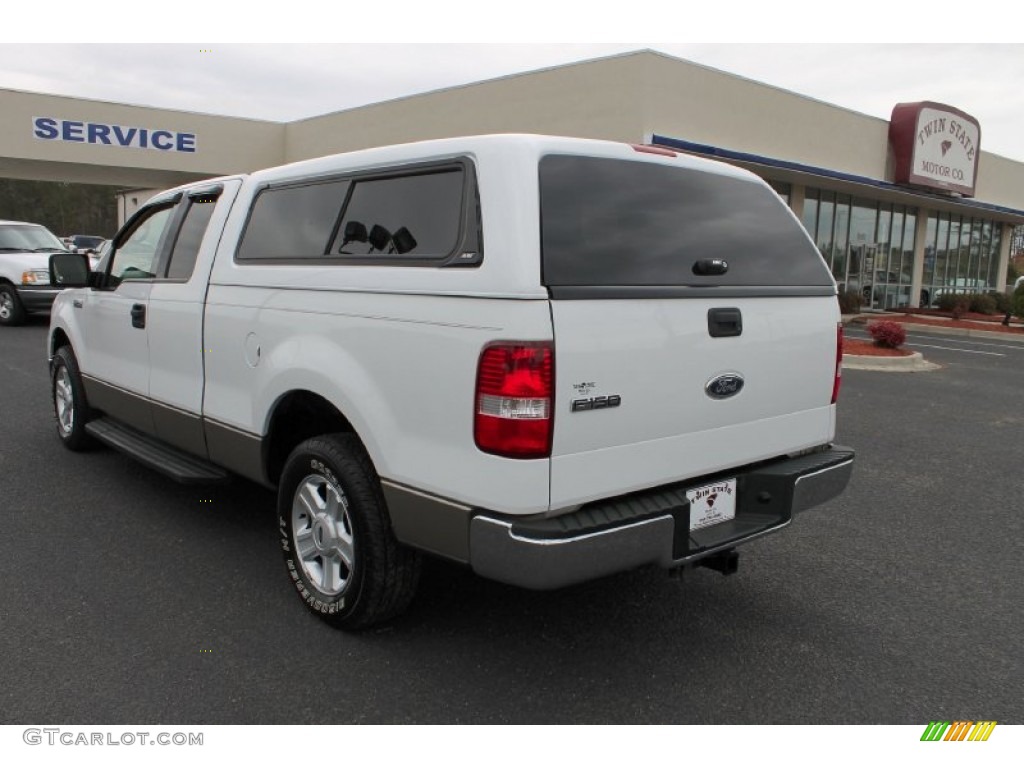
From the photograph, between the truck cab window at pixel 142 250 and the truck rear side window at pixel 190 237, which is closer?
the truck rear side window at pixel 190 237

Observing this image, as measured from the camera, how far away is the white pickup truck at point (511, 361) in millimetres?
2627

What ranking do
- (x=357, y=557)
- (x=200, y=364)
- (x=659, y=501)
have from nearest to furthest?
(x=659, y=501)
(x=357, y=557)
(x=200, y=364)

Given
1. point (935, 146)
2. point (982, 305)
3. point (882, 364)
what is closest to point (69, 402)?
point (882, 364)

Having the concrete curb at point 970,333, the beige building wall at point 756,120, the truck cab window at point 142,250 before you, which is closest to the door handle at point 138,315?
the truck cab window at point 142,250

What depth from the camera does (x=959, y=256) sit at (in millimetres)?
31375

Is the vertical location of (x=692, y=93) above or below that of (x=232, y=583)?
above

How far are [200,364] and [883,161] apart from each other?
24.5 metres

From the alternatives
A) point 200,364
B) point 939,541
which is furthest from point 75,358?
point 939,541

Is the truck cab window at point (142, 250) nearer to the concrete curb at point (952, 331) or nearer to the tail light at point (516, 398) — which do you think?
the tail light at point (516, 398)

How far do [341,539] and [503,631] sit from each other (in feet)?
2.61

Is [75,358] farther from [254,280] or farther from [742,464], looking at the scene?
[742,464]

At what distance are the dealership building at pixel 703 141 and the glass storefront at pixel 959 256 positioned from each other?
0.09 metres

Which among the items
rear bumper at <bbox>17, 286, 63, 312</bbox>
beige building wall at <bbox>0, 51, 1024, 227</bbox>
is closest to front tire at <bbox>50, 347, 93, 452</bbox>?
rear bumper at <bbox>17, 286, 63, 312</bbox>

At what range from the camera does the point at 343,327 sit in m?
3.13
